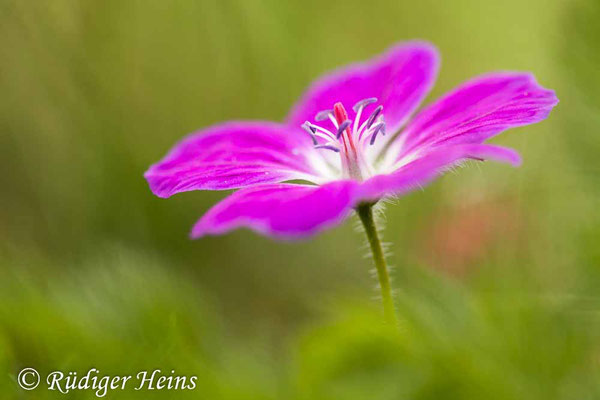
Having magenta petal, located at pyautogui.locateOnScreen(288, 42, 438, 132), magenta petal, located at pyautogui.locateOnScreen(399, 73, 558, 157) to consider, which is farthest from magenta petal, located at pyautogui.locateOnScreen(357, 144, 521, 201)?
magenta petal, located at pyautogui.locateOnScreen(288, 42, 438, 132)

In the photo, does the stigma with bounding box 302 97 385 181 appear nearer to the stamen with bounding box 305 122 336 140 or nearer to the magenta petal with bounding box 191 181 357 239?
the stamen with bounding box 305 122 336 140

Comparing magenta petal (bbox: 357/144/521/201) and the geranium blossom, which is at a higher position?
the geranium blossom

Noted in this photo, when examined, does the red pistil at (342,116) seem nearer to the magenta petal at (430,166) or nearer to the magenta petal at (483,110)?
the magenta petal at (483,110)

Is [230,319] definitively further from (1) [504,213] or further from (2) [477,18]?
(2) [477,18]

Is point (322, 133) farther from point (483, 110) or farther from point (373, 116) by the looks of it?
point (483, 110)

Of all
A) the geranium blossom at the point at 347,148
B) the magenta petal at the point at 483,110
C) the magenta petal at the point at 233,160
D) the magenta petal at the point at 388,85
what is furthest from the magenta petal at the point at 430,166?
the magenta petal at the point at 388,85

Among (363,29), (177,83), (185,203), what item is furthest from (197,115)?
(363,29)

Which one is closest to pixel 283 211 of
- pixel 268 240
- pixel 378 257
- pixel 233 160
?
pixel 378 257
